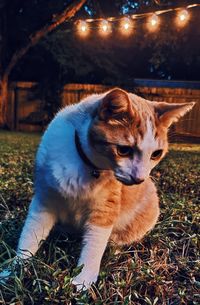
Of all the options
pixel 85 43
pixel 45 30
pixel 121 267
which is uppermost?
pixel 45 30

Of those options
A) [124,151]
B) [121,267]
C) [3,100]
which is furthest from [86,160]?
[3,100]

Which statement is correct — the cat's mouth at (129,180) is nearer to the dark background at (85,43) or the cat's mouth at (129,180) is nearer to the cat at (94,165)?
the cat at (94,165)

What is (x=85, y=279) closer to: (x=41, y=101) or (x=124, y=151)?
(x=124, y=151)

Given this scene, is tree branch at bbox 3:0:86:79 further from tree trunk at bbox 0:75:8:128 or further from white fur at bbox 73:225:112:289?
white fur at bbox 73:225:112:289

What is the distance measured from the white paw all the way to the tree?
9.88 m

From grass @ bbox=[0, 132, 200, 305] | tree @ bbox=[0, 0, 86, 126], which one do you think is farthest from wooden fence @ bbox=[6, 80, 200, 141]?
grass @ bbox=[0, 132, 200, 305]

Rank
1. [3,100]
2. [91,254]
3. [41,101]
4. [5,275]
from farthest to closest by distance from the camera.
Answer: [41,101], [3,100], [91,254], [5,275]

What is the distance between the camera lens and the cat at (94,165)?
1745 mm

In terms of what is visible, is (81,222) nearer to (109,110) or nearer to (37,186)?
(37,186)

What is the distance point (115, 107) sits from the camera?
1.71 metres

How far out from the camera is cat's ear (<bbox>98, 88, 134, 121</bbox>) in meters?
1.66

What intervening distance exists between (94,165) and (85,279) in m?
0.51

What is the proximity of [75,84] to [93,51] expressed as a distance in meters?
1.19

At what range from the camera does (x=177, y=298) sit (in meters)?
1.73
